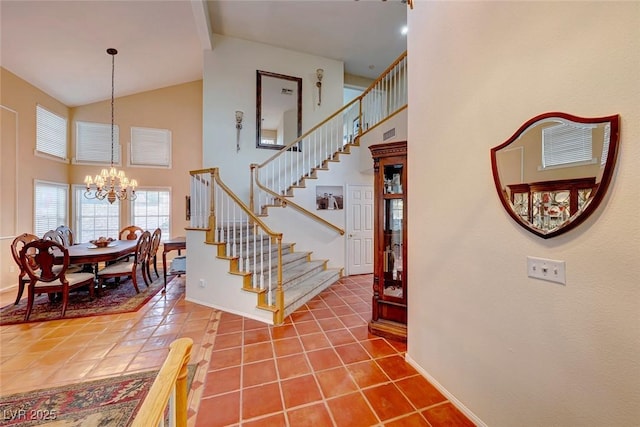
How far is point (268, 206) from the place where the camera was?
471 cm

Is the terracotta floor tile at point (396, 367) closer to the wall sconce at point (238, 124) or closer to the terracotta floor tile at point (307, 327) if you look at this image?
the terracotta floor tile at point (307, 327)

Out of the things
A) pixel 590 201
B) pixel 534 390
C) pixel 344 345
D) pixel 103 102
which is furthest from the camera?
pixel 103 102

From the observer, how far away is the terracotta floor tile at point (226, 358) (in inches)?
87.1

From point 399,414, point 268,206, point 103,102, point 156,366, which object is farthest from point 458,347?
point 103,102

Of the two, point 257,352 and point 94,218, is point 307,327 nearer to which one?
point 257,352

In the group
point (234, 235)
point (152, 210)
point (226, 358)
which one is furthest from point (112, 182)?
point (226, 358)

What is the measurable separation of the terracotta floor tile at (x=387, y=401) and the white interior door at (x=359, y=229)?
10.7 feet

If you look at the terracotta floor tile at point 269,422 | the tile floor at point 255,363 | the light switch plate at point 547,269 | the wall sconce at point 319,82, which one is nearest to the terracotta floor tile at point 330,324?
the tile floor at point 255,363

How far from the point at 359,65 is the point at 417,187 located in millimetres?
5478

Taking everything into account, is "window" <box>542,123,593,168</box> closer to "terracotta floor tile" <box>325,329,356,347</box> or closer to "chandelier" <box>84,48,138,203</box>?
"terracotta floor tile" <box>325,329,356,347</box>

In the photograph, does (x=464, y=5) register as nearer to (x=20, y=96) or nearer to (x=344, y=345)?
(x=344, y=345)

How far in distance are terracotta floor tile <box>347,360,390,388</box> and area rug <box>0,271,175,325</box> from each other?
3.14 metres

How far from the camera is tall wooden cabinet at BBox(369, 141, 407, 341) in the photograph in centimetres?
268

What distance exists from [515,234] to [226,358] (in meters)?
2.54
